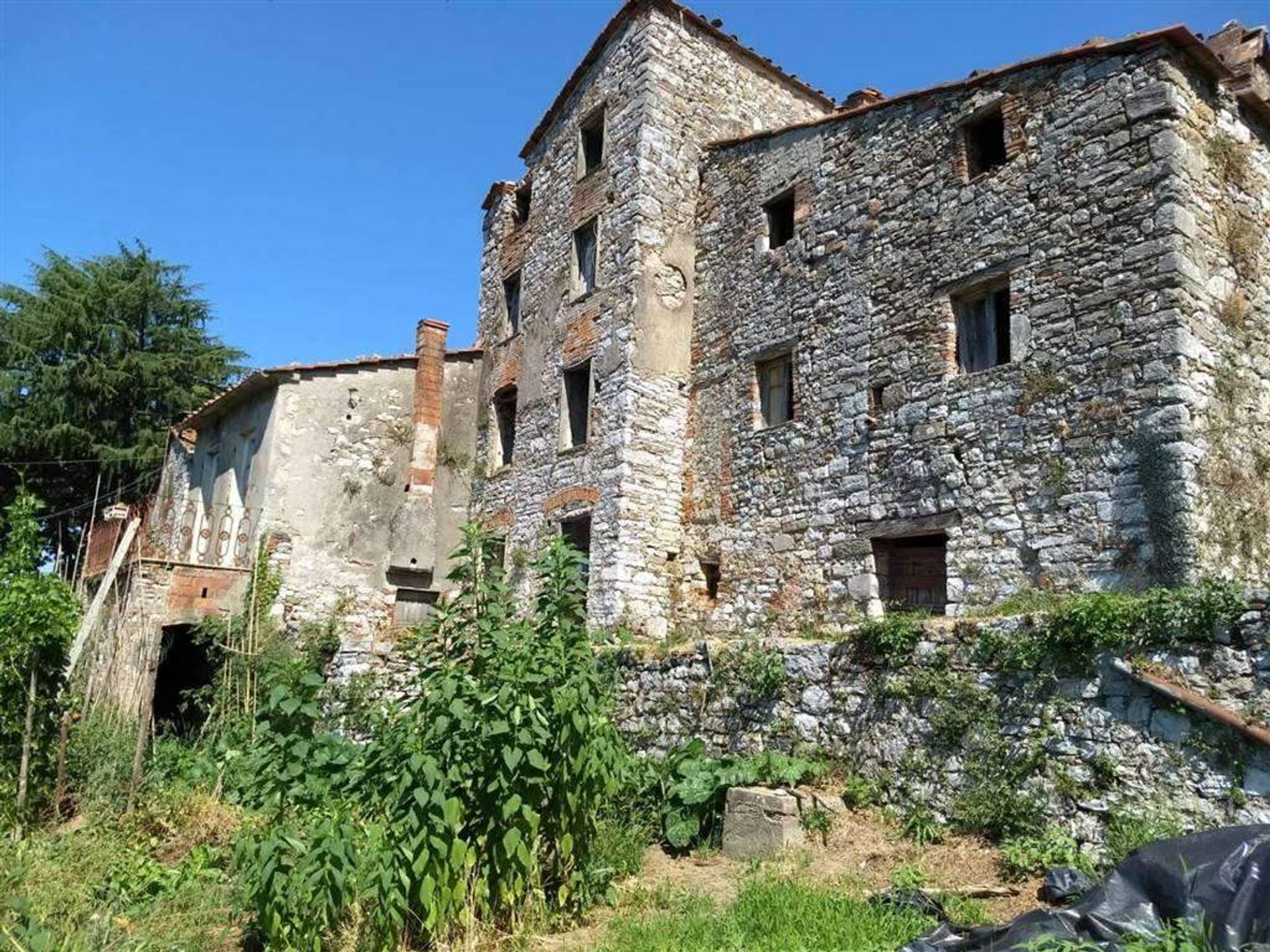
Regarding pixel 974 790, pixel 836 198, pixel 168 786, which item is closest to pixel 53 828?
pixel 168 786

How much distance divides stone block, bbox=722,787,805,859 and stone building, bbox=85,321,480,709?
826 centimetres

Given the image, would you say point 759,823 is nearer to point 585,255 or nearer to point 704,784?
point 704,784

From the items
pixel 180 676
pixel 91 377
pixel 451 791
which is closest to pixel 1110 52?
pixel 451 791

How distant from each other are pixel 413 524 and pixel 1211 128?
1270cm

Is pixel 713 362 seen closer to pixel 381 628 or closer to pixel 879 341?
pixel 879 341

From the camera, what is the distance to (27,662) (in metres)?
8.28

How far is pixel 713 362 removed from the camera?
13703 millimetres

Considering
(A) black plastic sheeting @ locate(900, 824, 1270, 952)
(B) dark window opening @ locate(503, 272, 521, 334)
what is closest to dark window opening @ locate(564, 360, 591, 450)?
(B) dark window opening @ locate(503, 272, 521, 334)

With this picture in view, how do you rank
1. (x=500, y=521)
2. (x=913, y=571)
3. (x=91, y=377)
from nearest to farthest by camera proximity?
(x=913, y=571)
(x=500, y=521)
(x=91, y=377)

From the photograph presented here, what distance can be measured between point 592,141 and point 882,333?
7.07 meters

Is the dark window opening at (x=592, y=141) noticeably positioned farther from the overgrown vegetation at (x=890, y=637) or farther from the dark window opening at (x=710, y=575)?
the overgrown vegetation at (x=890, y=637)

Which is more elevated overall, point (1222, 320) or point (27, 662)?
point (1222, 320)

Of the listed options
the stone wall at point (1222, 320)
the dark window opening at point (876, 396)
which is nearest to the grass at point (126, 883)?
the dark window opening at point (876, 396)

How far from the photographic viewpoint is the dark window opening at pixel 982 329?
407 inches
